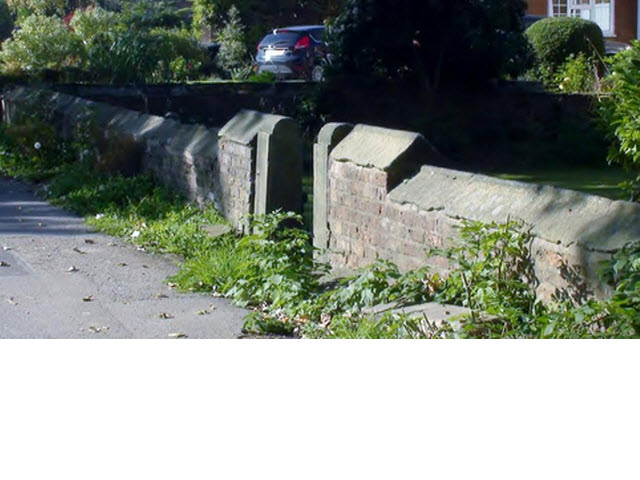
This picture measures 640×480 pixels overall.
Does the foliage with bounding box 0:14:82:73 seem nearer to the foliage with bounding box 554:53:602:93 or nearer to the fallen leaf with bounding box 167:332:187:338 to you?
the foliage with bounding box 554:53:602:93

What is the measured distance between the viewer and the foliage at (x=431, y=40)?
19.0 meters

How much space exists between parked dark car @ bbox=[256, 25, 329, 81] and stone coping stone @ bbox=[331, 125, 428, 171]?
2001cm

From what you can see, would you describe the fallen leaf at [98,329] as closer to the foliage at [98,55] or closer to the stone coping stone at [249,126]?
the stone coping stone at [249,126]

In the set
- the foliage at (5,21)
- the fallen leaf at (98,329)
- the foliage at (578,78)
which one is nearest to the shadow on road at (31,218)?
the fallen leaf at (98,329)

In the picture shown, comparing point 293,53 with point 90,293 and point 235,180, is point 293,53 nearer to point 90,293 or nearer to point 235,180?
point 235,180

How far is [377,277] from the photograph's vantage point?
6.96 meters

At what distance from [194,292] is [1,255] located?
2252 millimetres

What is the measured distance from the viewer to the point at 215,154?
34.1 ft

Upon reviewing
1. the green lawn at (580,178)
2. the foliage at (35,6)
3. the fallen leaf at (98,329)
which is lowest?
the green lawn at (580,178)

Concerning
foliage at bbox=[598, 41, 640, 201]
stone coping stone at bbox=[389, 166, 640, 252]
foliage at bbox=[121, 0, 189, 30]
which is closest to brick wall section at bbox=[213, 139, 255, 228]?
stone coping stone at bbox=[389, 166, 640, 252]

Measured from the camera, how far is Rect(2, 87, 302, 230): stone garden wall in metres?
9.03

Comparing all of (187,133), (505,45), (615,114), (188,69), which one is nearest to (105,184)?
(187,133)

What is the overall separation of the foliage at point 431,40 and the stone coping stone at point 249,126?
365 inches

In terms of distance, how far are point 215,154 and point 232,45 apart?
77.5 feet
